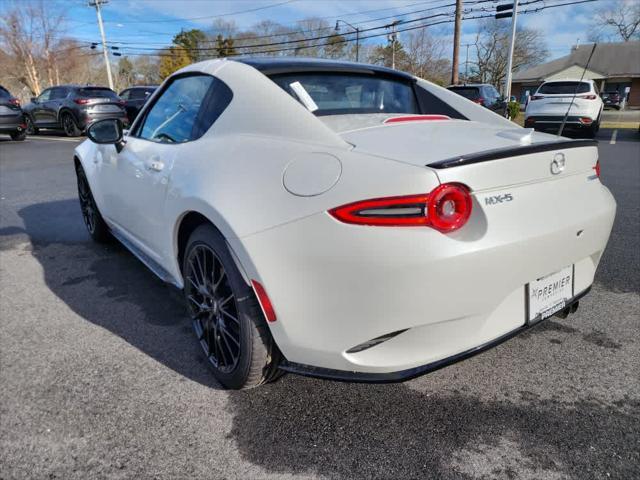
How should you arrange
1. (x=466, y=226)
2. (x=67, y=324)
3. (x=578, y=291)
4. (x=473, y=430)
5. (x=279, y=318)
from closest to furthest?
(x=466, y=226)
(x=279, y=318)
(x=473, y=430)
(x=578, y=291)
(x=67, y=324)

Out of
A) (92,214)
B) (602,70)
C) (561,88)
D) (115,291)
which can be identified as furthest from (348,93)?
(602,70)

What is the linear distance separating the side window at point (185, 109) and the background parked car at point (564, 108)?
9.42 m

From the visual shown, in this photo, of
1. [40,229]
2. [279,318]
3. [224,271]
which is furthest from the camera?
[40,229]

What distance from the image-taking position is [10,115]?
13.6 meters

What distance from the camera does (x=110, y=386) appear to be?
7.32 ft

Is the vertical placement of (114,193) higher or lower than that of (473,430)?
higher

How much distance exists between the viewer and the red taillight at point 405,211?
1.52 m

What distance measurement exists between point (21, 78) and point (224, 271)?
5113cm

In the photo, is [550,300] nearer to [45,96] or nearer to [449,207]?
[449,207]

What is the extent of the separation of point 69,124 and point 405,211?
16.6 metres

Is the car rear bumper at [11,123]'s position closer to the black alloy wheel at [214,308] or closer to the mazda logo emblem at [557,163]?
the black alloy wheel at [214,308]

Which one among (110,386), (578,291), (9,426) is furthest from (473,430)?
(9,426)

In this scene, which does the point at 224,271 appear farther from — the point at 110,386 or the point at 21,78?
the point at 21,78

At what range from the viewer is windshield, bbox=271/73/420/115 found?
2367 millimetres
